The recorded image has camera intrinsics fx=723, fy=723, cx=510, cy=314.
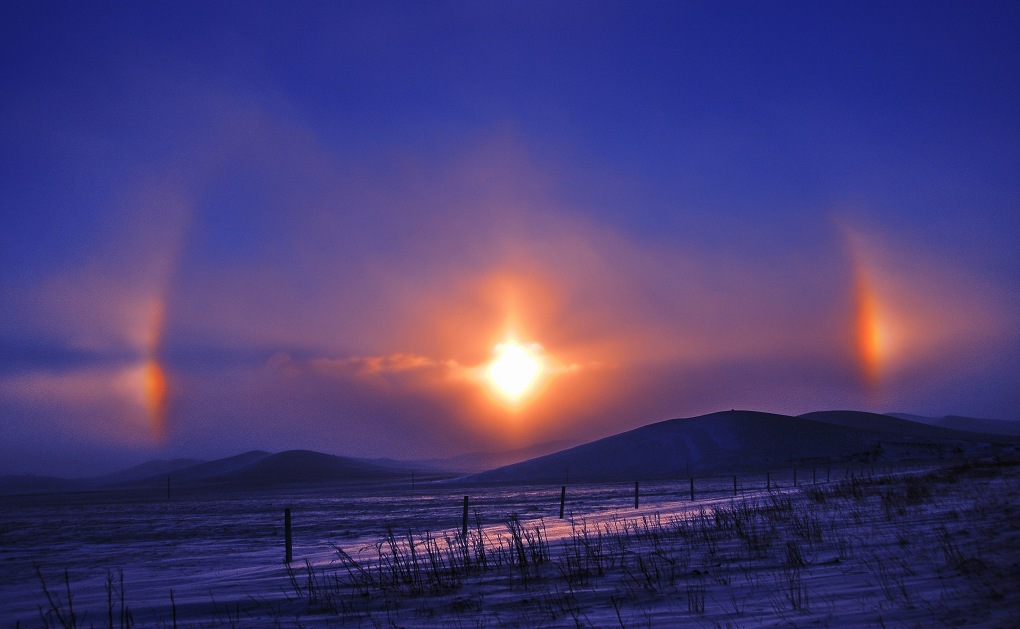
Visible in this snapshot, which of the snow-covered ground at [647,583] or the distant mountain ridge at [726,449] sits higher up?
the snow-covered ground at [647,583]

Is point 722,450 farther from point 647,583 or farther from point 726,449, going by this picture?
point 647,583

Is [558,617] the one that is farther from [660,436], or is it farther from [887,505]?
[660,436]

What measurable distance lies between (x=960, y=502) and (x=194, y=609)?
699 inches

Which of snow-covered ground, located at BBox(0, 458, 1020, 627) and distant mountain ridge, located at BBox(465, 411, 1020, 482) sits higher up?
snow-covered ground, located at BBox(0, 458, 1020, 627)

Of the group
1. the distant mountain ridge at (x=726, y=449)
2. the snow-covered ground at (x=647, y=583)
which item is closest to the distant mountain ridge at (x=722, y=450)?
the distant mountain ridge at (x=726, y=449)

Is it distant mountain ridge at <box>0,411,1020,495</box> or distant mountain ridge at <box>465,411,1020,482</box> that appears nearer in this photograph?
distant mountain ridge at <box>0,411,1020,495</box>

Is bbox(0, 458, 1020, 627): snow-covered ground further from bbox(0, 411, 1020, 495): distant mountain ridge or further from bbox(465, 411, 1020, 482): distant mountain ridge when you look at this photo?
bbox(465, 411, 1020, 482): distant mountain ridge

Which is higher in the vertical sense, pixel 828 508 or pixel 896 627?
pixel 896 627

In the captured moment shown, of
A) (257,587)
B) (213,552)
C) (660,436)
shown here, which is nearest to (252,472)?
(660,436)

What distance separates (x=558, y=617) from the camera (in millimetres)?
8430

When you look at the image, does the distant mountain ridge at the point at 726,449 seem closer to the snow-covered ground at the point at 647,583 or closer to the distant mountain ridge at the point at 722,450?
the distant mountain ridge at the point at 722,450

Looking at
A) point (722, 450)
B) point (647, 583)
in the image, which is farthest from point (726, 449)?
point (647, 583)

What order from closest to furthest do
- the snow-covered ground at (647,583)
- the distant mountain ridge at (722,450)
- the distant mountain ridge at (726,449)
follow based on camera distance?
1. the snow-covered ground at (647,583)
2. the distant mountain ridge at (722,450)
3. the distant mountain ridge at (726,449)

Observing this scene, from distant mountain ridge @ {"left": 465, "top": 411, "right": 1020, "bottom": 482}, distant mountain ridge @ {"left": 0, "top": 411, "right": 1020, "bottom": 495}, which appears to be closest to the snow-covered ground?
distant mountain ridge @ {"left": 0, "top": 411, "right": 1020, "bottom": 495}
